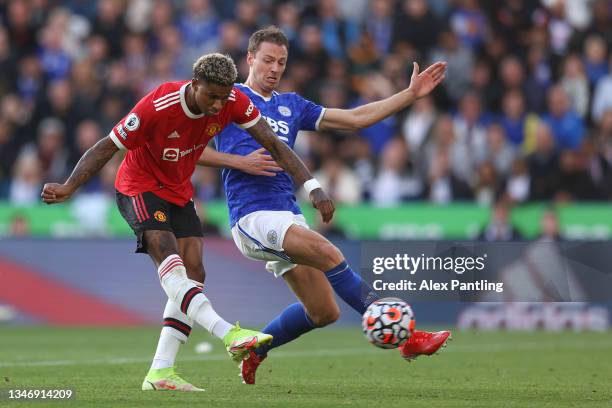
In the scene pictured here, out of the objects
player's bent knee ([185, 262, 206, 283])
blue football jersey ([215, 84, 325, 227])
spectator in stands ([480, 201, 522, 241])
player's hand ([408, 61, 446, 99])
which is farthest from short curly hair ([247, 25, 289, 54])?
spectator in stands ([480, 201, 522, 241])

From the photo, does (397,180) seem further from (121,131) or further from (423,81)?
(121,131)

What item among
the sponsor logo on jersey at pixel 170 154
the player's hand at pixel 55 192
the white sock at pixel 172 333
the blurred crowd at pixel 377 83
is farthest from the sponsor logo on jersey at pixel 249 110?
the blurred crowd at pixel 377 83

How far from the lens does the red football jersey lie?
333 inches

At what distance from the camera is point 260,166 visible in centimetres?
905

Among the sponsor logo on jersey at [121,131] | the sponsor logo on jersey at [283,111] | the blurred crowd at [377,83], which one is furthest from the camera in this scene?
the blurred crowd at [377,83]

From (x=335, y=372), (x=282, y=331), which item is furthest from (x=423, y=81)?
(x=335, y=372)

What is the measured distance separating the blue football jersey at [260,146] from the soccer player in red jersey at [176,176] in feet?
1.18

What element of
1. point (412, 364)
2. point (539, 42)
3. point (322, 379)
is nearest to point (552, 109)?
→ point (539, 42)

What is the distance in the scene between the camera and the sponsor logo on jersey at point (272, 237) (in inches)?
347

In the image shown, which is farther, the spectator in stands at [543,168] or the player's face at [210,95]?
the spectator in stands at [543,168]

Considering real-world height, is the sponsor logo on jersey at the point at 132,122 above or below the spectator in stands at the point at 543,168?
below

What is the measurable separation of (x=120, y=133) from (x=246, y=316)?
29.5 feet

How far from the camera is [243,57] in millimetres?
18906

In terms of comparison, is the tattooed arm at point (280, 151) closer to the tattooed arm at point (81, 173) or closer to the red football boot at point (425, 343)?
the tattooed arm at point (81, 173)
